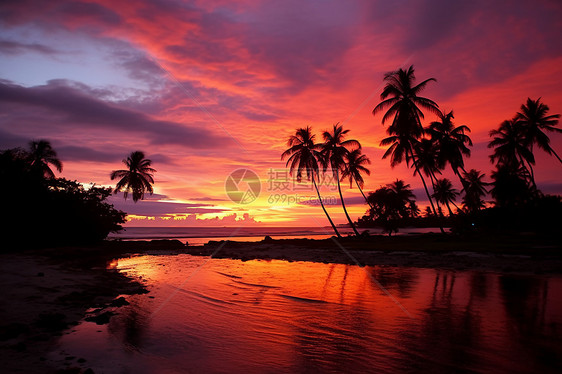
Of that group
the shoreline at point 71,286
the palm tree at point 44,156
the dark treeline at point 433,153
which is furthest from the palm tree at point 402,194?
the palm tree at point 44,156

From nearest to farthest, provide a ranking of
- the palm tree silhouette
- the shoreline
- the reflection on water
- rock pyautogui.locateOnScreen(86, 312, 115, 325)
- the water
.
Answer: the reflection on water → the shoreline → rock pyautogui.locateOnScreen(86, 312, 115, 325) → the palm tree silhouette → the water

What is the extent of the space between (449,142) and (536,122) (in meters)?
13.6

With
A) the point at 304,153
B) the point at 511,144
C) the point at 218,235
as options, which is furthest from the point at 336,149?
the point at 218,235

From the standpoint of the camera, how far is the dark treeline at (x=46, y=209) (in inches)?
757

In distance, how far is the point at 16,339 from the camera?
18.6ft

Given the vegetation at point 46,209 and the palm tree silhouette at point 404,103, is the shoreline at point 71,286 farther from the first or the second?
the palm tree silhouette at point 404,103

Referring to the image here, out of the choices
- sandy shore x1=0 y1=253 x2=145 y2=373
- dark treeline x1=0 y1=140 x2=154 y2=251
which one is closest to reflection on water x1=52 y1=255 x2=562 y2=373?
sandy shore x1=0 y1=253 x2=145 y2=373

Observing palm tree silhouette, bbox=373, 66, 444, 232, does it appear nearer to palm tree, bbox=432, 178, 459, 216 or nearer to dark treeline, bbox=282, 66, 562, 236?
dark treeline, bbox=282, 66, 562, 236

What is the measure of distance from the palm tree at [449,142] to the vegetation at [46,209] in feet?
117

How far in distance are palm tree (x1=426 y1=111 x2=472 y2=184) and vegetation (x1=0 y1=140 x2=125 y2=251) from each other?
3565 cm

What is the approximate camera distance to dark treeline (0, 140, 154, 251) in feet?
63.1

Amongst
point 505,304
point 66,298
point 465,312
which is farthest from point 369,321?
point 66,298

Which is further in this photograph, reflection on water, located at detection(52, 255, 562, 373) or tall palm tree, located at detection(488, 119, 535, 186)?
tall palm tree, located at detection(488, 119, 535, 186)

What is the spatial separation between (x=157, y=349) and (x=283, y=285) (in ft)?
24.6
